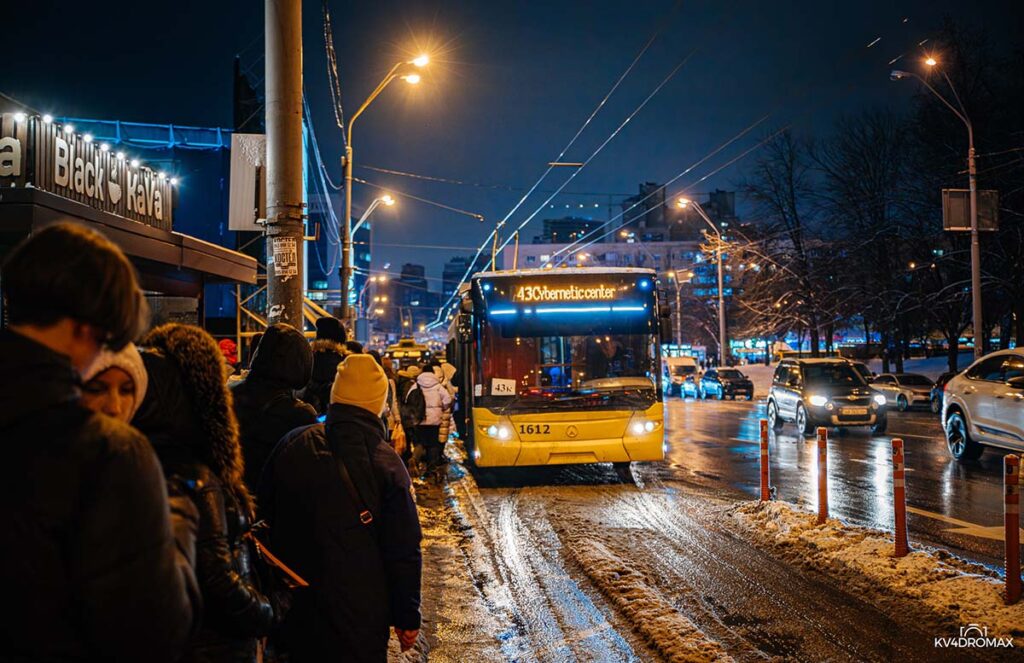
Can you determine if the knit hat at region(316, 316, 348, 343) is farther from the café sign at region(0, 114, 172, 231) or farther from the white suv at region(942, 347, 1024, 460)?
the white suv at region(942, 347, 1024, 460)

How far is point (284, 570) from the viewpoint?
2.93 meters

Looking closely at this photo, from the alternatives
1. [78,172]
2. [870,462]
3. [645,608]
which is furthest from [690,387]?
[645,608]

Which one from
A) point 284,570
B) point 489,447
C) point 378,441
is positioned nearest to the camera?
point 284,570

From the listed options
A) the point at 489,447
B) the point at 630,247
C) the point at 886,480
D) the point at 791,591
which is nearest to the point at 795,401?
the point at 886,480

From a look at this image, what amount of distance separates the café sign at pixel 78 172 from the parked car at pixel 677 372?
3593cm

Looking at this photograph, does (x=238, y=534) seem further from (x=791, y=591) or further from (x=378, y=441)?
(x=791, y=591)

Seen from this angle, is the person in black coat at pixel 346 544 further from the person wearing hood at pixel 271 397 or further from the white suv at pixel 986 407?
the white suv at pixel 986 407

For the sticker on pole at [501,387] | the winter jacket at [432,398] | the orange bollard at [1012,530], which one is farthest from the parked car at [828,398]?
the orange bollard at [1012,530]

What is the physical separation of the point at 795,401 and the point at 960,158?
1862 cm

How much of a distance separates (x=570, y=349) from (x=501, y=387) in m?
1.16

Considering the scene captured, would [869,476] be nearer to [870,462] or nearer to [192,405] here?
[870,462]

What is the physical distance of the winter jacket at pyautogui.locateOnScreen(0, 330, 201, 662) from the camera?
163cm

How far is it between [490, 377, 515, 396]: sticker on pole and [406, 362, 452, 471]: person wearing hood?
1.69 meters

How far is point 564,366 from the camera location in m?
11.5
